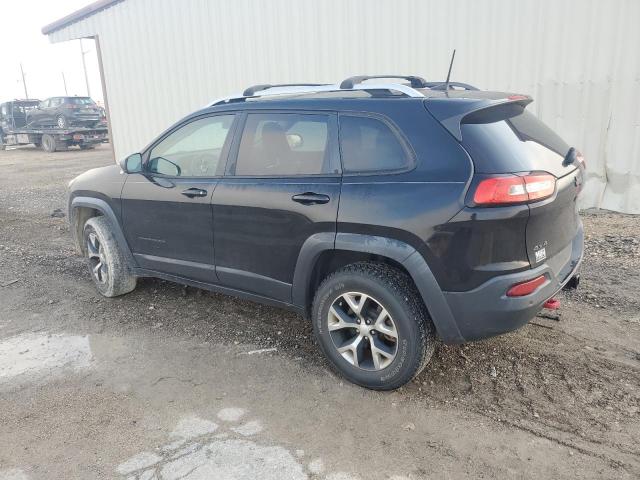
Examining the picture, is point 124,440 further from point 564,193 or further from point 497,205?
point 564,193

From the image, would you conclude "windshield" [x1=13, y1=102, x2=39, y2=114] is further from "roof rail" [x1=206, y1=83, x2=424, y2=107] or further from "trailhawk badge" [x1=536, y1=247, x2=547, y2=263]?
"trailhawk badge" [x1=536, y1=247, x2=547, y2=263]

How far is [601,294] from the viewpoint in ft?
14.2

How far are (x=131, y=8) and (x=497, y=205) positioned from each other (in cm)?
1068

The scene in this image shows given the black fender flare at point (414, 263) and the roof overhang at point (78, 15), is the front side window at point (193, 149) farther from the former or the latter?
the roof overhang at point (78, 15)

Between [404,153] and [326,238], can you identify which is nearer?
[404,153]

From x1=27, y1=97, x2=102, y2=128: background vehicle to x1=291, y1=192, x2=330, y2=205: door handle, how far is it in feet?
64.9

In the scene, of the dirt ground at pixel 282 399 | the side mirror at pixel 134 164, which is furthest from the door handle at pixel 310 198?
the side mirror at pixel 134 164

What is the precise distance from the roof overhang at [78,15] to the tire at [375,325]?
34.2 ft

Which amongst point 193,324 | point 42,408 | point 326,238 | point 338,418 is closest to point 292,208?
point 326,238

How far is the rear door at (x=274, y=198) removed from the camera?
3172 millimetres

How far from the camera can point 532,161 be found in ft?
9.18

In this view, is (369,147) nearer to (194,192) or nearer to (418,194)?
(418,194)

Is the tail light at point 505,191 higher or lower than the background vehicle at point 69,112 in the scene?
higher

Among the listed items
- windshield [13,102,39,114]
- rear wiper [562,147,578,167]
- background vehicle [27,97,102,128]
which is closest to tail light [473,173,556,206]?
rear wiper [562,147,578,167]
